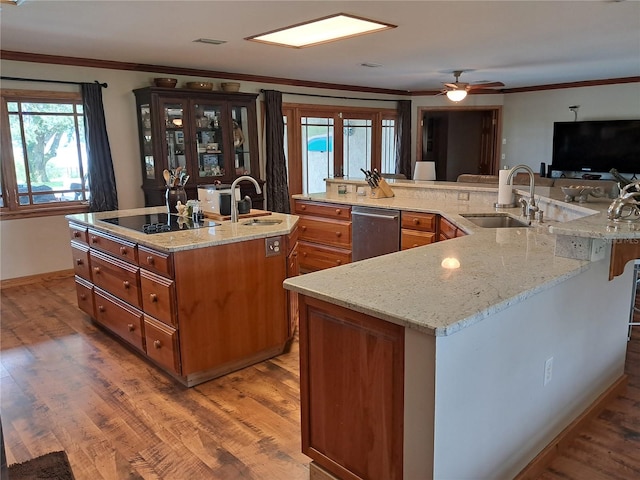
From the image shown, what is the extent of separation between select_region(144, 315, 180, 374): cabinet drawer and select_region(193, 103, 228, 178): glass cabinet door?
10.6 ft

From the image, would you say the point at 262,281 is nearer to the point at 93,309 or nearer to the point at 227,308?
the point at 227,308

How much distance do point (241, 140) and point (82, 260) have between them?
2986mm

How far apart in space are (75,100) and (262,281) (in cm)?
370

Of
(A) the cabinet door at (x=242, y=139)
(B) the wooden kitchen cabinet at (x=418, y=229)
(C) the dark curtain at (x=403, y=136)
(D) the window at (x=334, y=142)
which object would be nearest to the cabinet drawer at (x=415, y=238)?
(B) the wooden kitchen cabinet at (x=418, y=229)

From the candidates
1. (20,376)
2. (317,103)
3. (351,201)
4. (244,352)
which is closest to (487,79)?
(317,103)

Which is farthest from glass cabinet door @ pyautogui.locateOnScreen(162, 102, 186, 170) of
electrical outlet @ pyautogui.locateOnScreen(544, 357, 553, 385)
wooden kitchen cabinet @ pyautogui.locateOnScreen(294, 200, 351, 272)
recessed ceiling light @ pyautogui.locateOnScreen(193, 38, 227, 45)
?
electrical outlet @ pyautogui.locateOnScreen(544, 357, 553, 385)

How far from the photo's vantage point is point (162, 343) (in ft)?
9.77

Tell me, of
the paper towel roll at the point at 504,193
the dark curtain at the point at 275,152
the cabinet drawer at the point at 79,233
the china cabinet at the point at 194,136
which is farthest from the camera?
the dark curtain at the point at 275,152

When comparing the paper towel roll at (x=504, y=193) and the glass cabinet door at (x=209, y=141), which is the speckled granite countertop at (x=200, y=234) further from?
the glass cabinet door at (x=209, y=141)

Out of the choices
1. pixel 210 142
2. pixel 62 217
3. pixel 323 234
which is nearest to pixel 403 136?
pixel 210 142

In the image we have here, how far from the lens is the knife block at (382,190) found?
503 centimetres

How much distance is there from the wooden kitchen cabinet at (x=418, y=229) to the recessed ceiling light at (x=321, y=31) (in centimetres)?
158

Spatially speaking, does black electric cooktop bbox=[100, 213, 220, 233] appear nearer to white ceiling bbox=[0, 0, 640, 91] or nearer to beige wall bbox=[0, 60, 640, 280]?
white ceiling bbox=[0, 0, 640, 91]

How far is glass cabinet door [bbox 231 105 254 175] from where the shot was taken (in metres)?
6.26
